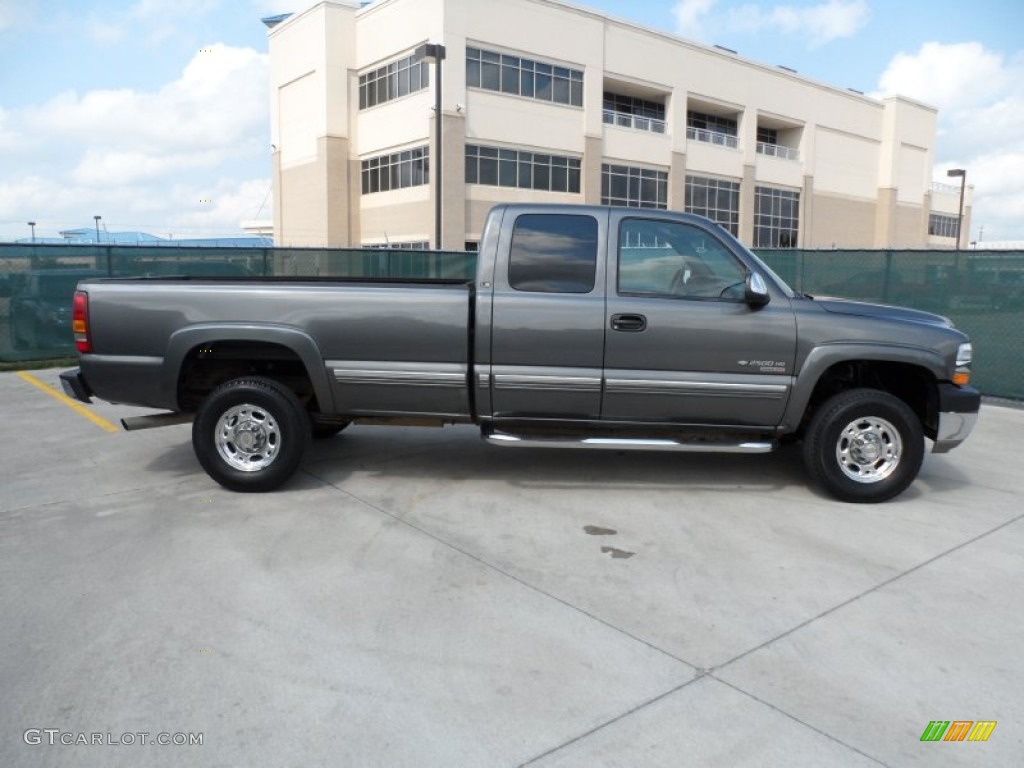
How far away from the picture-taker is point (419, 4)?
35.6 meters

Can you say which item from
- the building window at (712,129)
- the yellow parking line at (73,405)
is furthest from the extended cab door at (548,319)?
the building window at (712,129)

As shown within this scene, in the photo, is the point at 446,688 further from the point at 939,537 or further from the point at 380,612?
the point at 939,537

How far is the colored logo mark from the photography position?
117 inches

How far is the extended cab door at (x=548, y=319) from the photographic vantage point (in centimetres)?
549

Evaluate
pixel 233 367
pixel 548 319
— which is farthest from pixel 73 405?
pixel 548 319

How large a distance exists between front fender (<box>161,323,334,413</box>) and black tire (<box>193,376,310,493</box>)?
313 millimetres

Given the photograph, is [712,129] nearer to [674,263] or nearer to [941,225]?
[941,225]

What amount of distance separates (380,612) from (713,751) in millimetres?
1728

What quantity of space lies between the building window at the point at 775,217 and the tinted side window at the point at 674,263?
47559 mm

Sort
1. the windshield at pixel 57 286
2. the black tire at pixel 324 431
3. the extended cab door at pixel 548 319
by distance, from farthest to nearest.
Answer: the windshield at pixel 57 286, the black tire at pixel 324 431, the extended cab door at pixel 548 319

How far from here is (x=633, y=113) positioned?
44.3 metres

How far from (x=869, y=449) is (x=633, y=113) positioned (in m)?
41.8

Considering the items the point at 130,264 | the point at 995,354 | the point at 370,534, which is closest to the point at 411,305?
the point at 370,534

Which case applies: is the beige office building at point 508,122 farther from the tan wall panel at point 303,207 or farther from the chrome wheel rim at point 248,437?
the chrome wheel rim at point 248,437
